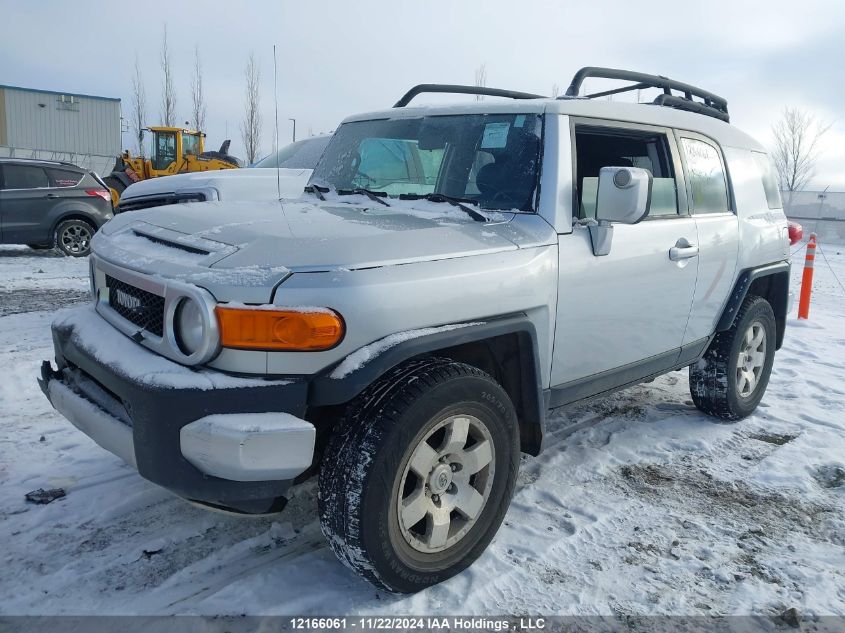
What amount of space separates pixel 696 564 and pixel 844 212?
29212 mm

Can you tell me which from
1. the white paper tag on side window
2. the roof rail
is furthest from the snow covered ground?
the roof rail

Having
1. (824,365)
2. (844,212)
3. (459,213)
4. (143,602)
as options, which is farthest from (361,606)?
(844,212)

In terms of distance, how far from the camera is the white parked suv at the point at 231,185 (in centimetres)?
709

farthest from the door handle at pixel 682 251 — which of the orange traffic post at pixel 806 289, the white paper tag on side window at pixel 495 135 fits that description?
the orange traffic post at pixel 806 289

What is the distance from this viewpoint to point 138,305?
104 inches

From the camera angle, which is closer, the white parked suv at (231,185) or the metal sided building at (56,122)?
the white parked suv at (231,185)

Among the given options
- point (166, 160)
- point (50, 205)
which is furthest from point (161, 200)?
point (166, 160)

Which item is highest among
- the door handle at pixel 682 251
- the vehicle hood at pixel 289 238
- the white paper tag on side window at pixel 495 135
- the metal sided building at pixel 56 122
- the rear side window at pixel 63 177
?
the metal sided building at pixel 56 122

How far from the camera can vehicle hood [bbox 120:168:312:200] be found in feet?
23.3

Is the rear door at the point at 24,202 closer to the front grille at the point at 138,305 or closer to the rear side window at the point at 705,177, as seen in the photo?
the front grille at the point at 138,305

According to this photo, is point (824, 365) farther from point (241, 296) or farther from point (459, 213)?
point (241, 296)

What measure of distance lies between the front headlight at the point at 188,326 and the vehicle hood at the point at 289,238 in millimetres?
95

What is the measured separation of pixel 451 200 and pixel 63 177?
411 inches

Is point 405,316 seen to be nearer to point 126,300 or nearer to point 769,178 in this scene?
point 126,300
